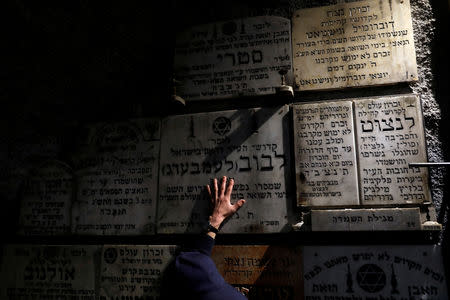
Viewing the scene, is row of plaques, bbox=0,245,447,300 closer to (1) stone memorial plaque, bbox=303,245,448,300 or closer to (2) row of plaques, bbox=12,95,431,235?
(1) stone memorial plaque, bbox=303,245,448,300

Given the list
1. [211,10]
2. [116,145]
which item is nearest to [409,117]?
[211,10]

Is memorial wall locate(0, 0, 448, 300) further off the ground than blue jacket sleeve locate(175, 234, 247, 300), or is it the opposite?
memorial wall locate(0, 0, 448, 300)

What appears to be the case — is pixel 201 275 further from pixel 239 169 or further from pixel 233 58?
pixel 233 58

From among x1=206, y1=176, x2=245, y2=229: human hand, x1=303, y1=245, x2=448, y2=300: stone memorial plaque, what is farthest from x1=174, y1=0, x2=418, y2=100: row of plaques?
x1=303, y1=245, x2=448, y2=300: stone memorial plaque

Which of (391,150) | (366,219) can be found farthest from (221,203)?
(391,150)

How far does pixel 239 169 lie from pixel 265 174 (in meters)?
0.23

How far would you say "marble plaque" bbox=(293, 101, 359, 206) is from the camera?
2.70 meters

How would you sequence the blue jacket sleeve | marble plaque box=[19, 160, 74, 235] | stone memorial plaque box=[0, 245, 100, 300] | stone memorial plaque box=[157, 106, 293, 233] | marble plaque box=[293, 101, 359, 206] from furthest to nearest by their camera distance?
marble plaque box=[19, 160, 74, 235]
stone memorial plaque box=[0, 245, 100, 300]
stone memorial plaque box=[157, 106, 293, 233]
marble plaque box=[293, 101, 359, 206]
the blue jacket sleeve

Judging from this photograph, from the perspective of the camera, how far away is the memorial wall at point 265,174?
2.58 m

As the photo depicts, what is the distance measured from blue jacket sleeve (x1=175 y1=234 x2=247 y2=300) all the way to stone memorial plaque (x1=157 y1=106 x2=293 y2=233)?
24 centimetres

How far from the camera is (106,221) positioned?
3078 mm

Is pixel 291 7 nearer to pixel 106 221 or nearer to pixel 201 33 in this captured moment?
pixel 201 33

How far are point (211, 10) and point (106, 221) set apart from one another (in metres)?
2.28

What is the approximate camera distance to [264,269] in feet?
8.89
